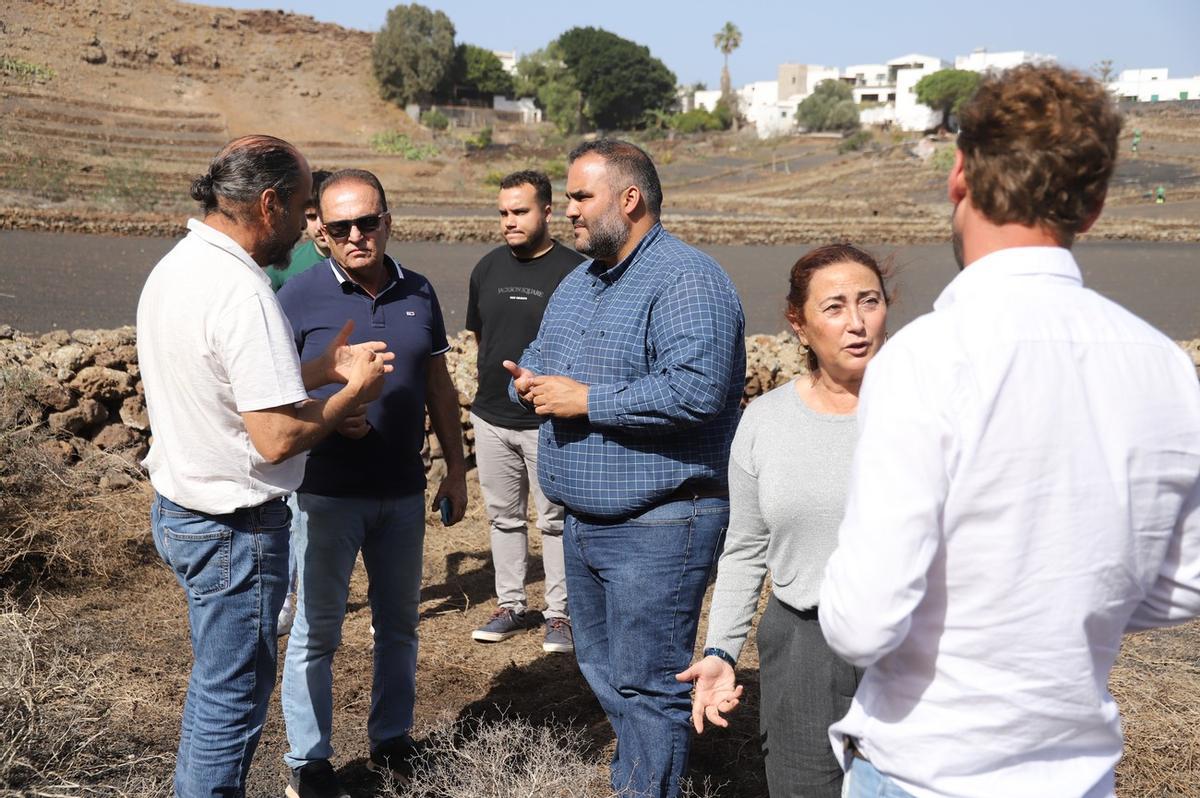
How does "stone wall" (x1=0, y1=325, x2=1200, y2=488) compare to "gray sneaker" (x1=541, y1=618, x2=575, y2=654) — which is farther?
"stone wall" (x1=0, y1=325, x2=1200, y2=488)

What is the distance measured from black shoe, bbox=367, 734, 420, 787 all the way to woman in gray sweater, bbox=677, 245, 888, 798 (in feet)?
5.10

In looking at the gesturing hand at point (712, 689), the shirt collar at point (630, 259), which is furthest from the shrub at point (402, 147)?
the gesturing hand at point (712, 689)

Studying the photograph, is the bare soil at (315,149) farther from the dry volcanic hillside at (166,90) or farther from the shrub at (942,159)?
the shrub at (942,159)

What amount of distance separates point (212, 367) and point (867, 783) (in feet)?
5.97

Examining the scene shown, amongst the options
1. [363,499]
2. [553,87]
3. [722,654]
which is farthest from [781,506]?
[553,87]

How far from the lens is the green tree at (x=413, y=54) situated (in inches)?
3620

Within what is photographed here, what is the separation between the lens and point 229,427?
8.98ft

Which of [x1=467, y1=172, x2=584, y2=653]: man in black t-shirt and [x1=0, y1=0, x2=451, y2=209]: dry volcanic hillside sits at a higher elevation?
[x1=0, y1=0, x2=451, y2=209]: dry volcanic hillside

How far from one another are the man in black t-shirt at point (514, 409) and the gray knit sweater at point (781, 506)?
2607mm

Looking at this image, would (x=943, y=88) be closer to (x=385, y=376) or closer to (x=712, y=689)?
(x=385, y=376)

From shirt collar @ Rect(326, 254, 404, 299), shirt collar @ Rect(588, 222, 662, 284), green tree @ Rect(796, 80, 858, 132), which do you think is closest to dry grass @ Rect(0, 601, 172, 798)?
shirt collar @ Rect(326, 254, 404, 299)

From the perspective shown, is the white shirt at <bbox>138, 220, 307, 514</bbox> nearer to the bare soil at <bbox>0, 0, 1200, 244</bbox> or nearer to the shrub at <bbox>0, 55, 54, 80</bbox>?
the bare soil at <bbox>0, 0, 1200, 244</bbox>

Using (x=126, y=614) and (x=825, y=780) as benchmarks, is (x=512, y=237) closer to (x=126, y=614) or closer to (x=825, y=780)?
(x=126, y=614)

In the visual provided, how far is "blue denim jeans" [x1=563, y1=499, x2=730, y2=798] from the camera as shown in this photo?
3.05 metres
